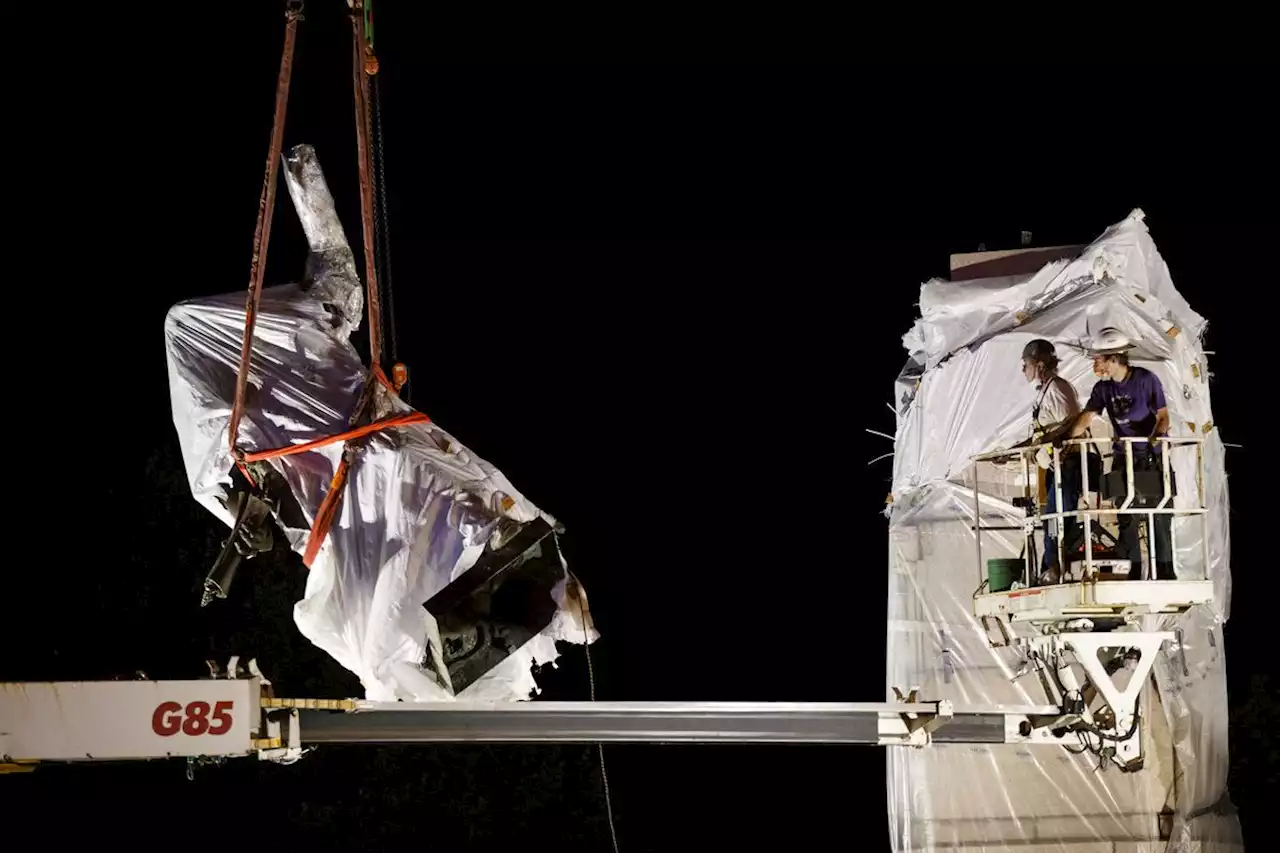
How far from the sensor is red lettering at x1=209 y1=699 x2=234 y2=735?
19.7 ft

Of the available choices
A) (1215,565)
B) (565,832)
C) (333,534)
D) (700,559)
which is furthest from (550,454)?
(333,534)

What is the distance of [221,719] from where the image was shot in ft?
19.7

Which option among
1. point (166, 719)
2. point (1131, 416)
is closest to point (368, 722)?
point (166, 719)

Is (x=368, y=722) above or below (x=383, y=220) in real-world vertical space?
below

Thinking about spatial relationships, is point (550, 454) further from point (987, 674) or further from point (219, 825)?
point (987, 674)

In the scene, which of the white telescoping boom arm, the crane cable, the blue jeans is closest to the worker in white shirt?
the blue jeans

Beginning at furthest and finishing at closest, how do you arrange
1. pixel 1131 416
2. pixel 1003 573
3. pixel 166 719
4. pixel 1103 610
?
pixel 1003 573
pixel 1131 416
pixel 1103 610
pixel 166 719

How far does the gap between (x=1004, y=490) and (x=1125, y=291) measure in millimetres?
1607

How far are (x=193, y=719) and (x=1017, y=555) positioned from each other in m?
5.86

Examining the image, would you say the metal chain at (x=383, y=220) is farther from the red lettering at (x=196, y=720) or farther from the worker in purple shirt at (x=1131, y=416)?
the worker in purple shirt at (x=1131, y=416)

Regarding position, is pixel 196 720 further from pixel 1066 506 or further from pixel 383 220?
pixel 383 220

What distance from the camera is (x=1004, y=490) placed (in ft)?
32.9

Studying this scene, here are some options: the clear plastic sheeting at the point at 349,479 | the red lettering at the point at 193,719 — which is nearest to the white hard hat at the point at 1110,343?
the clear plastic sheeting at the point at 349,479

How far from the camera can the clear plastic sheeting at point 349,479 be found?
6570 mm
